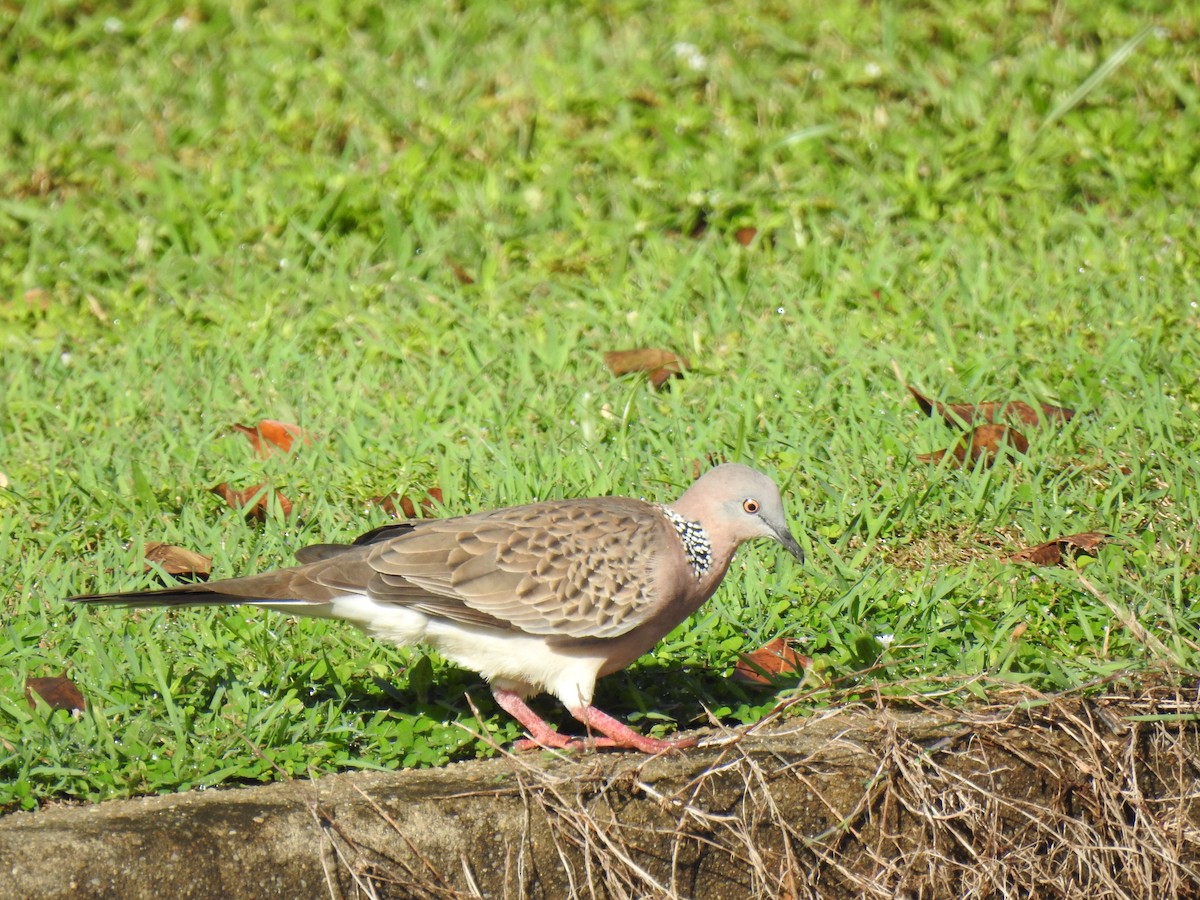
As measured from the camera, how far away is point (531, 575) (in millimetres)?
3881

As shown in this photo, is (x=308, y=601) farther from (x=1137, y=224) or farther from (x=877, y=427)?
(x=1137, y=224)

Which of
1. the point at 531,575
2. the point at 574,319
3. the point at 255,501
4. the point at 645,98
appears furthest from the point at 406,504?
the point at 645,98

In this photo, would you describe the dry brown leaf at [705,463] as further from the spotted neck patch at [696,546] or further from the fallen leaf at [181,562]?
the fallen leaf at [181,562]

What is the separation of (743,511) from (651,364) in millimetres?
1818

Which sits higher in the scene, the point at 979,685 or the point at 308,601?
the point at 308,601

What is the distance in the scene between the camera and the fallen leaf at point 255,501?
4.90 meters

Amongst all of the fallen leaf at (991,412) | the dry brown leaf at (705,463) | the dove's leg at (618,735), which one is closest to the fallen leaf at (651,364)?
the dry brown leaf at (705,463)

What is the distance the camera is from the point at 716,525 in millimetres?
4043

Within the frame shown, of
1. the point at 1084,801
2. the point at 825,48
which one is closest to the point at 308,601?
the point at 1084,801

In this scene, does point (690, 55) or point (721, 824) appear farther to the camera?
point (690, 55)

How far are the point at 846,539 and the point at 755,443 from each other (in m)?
0.64

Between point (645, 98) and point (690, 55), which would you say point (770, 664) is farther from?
point (690, 55)

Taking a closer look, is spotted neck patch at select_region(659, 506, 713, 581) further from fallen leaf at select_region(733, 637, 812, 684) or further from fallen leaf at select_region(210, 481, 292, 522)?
fallen leaf at select_region(210, 481, 292, 522)

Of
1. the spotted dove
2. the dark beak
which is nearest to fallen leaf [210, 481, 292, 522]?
Result: the spotted dove
